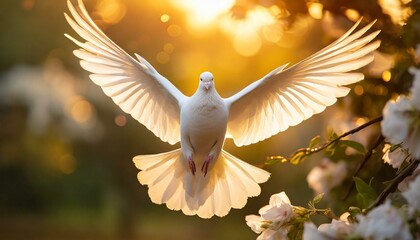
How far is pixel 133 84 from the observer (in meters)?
2.46

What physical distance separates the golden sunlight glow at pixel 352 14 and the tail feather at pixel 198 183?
2.06 ft

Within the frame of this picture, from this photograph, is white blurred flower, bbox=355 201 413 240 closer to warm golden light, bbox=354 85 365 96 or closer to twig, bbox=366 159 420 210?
twig, bbox=366 159 420 210

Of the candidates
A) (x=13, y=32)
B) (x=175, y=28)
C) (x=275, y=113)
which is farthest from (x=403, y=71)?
(x=13, y=32)

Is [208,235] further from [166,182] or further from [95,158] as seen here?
[166,182]

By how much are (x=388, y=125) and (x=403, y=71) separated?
1192mm

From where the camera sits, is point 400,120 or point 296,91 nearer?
point 400,120

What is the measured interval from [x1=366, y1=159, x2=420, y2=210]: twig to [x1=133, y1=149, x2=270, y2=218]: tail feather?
0.98m

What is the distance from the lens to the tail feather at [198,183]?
2451 millimetres

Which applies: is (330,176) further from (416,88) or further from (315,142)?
(416,88)

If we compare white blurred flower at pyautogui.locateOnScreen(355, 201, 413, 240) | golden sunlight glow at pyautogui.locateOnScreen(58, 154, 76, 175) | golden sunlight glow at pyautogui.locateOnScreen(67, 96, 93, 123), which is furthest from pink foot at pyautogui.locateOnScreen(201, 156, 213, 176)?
golden sunlight glow at pyautogui.locateOnScreen(58, 154, 76, 175)

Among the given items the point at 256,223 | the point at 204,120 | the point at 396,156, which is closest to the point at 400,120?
the point at 396,156

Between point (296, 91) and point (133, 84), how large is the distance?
1.97 feet

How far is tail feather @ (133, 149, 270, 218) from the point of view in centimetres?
245

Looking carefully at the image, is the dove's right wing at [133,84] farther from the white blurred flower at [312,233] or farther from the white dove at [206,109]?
the white blurred flower at [312,233]
